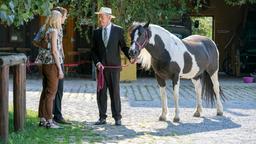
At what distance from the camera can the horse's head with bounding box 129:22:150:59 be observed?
982cm

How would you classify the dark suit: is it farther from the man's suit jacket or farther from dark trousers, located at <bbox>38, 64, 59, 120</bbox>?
dark trousers, located at <bbox>38, 64, 59, 120</bbox>

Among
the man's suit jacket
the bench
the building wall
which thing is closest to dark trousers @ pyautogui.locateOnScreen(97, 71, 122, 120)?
the man's suit jacket

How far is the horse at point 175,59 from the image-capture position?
10.1 metres

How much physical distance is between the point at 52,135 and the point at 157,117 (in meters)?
2.89

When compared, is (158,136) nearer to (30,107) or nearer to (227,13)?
(30,107)

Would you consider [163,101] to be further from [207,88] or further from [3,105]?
[3,105]

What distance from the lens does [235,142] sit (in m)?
8.36

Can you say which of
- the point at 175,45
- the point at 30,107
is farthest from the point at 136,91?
the point at 175,45

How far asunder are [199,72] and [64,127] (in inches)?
123

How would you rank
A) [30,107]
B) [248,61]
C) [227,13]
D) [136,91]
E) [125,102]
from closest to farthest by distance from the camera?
[30,107]
[125,102]
[136,91]
[248,61]
[227,13]

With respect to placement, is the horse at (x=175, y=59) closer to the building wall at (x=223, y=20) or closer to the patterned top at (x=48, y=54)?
the patterned top at (x=48, y=54)

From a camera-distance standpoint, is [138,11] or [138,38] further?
[138,11]

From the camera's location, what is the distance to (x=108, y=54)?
9938 mm

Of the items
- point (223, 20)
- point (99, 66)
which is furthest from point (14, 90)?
point (223, 20)
